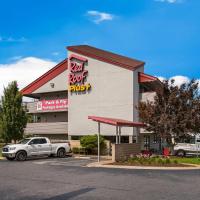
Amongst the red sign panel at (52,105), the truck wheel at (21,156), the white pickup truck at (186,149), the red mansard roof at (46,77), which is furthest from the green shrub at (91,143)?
the red mansard roof at (46,77)

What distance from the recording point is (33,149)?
98.1 feet

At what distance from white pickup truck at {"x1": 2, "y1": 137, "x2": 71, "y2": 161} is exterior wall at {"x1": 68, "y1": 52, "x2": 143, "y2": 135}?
7445 mm

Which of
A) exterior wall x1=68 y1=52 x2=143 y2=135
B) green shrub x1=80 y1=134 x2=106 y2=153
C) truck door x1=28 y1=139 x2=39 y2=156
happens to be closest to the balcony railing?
exterior wall x1=68 y1=52 x2=143 y2=135

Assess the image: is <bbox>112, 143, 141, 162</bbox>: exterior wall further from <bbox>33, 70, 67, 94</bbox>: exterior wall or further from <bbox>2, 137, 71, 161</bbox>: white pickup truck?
<bbox>33, 70, 67, 94</bbox>: exterior wall

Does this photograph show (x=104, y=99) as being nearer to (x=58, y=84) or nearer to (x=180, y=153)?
(x=58, y=84)

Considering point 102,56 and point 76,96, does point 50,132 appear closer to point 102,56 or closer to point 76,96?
point 76,96

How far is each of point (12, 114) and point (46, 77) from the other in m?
10.2

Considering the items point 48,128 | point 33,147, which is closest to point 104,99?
point 48,128

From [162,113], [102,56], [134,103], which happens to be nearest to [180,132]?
[162,113]

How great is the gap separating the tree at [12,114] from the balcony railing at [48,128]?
7018 mm

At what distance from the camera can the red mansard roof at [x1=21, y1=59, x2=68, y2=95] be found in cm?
4380

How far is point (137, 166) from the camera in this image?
2262 centimetres

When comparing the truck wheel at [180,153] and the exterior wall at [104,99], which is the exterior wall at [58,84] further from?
the truck wheel at [180,153]

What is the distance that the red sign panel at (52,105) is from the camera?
43.2 meters
